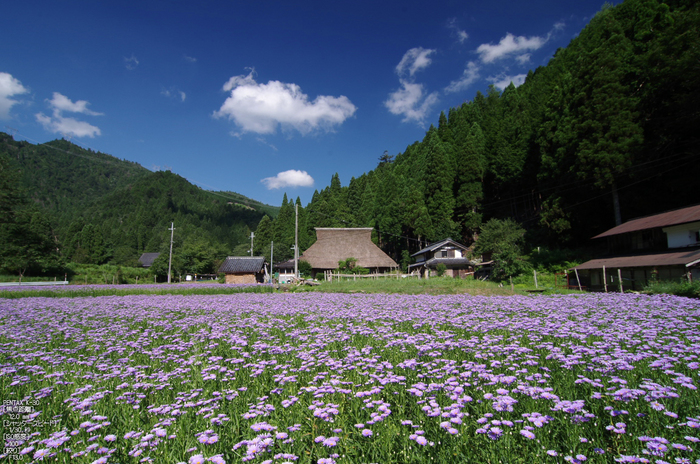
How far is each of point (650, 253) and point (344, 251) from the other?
31723 mm

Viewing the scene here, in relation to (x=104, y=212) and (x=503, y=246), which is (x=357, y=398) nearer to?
(x=503, y=246)

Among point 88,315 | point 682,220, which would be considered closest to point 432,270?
point 682,220

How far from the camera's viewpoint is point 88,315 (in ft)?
30.7

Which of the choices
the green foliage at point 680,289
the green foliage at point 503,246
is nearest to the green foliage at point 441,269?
the green foliage at point 503,246

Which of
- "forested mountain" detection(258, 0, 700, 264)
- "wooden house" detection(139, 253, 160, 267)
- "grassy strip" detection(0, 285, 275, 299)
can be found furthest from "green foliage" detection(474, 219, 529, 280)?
"wooden house" detection(139, 253, 160, 267)

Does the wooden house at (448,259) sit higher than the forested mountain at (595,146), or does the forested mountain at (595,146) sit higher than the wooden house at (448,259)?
the forested mountain at (595,146)

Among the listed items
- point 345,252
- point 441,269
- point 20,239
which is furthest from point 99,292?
point 345,252

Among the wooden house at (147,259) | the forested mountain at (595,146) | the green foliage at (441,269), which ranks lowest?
the green foliage at (441,269)

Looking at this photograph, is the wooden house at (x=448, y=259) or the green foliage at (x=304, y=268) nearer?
the wooden house at (x=448, y=259)

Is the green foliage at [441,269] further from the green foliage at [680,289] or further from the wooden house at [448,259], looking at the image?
the green foliage at [680,289]

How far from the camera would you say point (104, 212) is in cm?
11975

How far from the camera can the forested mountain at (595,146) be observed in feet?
72.0

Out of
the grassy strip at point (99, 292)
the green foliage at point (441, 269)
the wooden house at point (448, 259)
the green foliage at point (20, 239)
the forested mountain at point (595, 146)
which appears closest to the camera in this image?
the grassy strip at point (99, 292)

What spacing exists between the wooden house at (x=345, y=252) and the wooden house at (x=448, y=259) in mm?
4768
